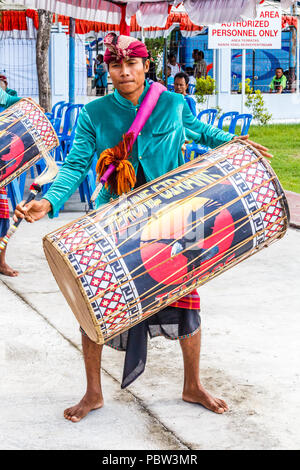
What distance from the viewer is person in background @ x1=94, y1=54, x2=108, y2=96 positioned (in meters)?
18.5

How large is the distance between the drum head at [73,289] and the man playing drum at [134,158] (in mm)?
242

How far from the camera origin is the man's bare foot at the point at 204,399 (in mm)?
3186

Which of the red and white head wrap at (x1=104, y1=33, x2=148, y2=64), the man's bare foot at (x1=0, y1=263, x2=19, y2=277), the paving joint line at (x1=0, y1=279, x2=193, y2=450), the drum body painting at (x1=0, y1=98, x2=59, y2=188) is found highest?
the red and white head wrap at (x1=104, y1=33, x2=148, y2=64)

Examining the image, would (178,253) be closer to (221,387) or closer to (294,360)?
(221,387)

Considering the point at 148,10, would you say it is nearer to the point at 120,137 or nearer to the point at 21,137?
the point at 21,137

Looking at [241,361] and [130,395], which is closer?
[130,395]

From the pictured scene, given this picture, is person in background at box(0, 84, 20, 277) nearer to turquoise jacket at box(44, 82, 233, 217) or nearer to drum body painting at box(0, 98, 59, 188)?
drum body painting at box(0, 98, 59, 188)

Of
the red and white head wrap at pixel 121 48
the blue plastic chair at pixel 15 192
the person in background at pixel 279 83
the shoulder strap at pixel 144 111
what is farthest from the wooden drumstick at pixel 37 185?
the person in background at pixel 279 83

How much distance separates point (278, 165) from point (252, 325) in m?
7.32

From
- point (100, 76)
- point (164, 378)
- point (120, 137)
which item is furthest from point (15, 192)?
point (100, 76)

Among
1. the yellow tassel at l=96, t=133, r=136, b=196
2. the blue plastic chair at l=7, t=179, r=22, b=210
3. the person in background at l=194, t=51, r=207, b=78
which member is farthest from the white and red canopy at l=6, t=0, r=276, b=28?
the person in background at l=194, t=51, r=207, b=78

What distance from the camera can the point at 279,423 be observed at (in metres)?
3.06

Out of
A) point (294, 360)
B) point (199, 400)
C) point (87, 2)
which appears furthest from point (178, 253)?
point (87, 2)

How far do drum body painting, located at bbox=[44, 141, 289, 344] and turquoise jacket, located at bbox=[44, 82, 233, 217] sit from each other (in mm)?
162
